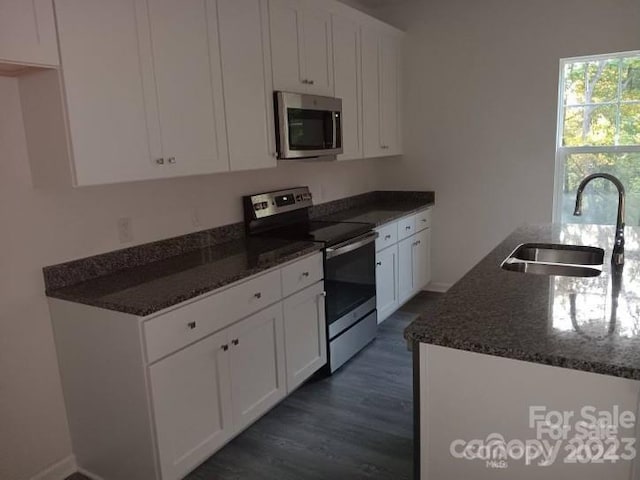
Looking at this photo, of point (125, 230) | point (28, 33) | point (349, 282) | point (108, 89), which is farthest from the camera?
point (349, 282)

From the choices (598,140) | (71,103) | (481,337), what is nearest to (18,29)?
(71,103)

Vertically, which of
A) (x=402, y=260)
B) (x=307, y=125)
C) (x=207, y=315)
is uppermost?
(x=307, y=125)

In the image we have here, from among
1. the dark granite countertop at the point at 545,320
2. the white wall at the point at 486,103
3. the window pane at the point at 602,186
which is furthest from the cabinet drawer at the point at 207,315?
the window pane at the point at 602,186

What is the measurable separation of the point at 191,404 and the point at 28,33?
60.0 inches

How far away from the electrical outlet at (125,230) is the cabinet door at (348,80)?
1652 millimetres

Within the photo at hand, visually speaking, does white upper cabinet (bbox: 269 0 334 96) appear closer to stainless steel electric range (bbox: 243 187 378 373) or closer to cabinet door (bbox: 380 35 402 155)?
stainless steel electric range (bbox: 243 187 378 373)

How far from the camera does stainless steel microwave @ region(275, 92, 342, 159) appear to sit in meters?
2.93

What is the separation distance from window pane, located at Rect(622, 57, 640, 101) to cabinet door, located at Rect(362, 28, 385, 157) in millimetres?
1860

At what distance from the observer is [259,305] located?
2.46m

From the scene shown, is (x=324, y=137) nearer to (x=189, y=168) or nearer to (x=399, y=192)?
→ (x=189, y=168)

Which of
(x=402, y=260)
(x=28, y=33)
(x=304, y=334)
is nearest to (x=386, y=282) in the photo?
(x=402, y=260)

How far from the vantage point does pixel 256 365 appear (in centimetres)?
247

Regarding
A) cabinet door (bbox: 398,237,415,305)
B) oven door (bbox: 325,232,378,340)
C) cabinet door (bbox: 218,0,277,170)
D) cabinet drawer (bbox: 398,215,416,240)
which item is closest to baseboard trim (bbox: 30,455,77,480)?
oven door (bbox: 325,232,378,340)

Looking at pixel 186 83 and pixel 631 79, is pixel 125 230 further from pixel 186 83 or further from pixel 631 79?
pixel 631 79
